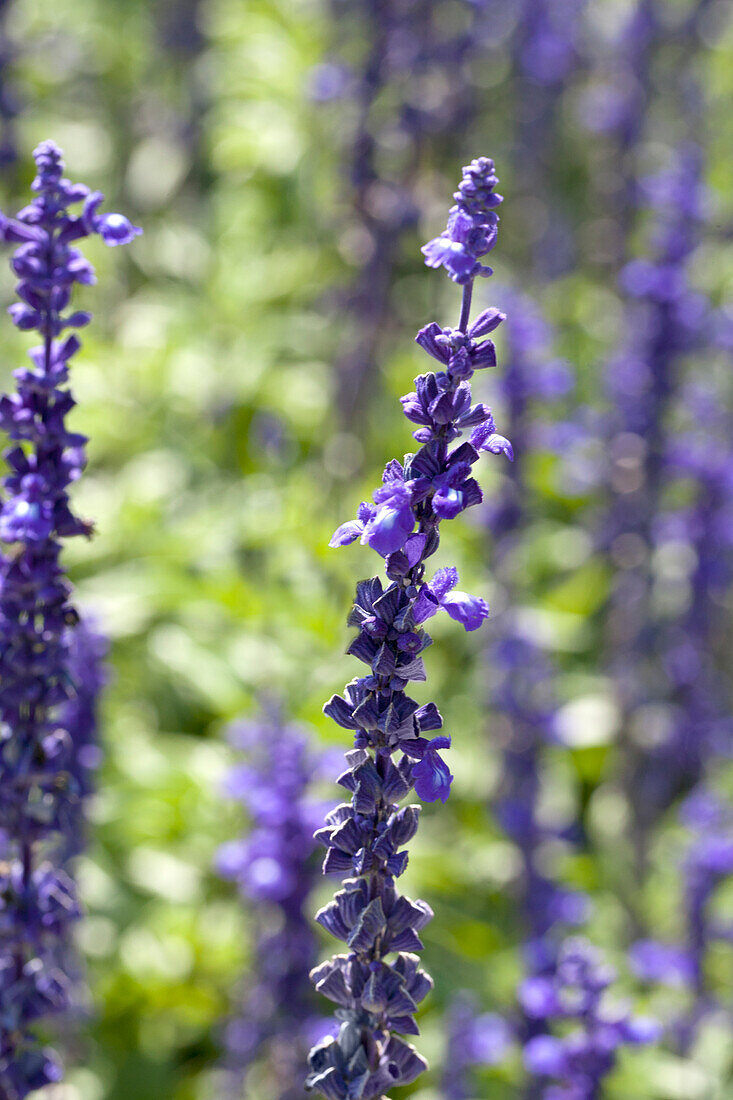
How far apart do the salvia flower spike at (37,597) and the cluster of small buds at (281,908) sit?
109 centimetres

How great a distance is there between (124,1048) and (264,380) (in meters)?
4.50

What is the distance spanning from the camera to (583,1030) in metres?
3.06

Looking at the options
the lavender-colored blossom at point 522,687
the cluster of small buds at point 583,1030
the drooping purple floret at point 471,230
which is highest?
the lavender-colored blossom at point 522,687

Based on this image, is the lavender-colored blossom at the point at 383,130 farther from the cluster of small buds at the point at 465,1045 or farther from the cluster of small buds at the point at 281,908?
the cluster of small buds at the point at 465,1045

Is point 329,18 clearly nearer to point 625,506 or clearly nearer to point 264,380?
point 264,380

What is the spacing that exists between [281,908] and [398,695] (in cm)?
197

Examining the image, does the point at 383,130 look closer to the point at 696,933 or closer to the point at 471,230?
the point at 696,933

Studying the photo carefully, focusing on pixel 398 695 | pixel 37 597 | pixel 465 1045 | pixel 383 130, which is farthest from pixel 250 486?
pixel 398 695

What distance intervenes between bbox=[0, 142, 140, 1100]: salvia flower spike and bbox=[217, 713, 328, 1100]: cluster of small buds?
3.58 ft

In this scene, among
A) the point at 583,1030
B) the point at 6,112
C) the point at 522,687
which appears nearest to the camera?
the point at 583,1030

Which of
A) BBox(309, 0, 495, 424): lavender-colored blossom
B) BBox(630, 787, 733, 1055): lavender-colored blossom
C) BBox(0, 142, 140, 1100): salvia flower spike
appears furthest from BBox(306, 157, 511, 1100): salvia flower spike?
BBox(309, 0, 495, 424): lavender-colored blossom

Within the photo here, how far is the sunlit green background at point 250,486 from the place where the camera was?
5.18 meters

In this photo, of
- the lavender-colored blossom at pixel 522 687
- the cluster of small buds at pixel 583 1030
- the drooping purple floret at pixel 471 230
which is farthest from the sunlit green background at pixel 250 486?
the drooping purple floret at pixel 471 230

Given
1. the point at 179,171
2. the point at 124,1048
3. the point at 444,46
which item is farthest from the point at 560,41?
the point at 124,1048
